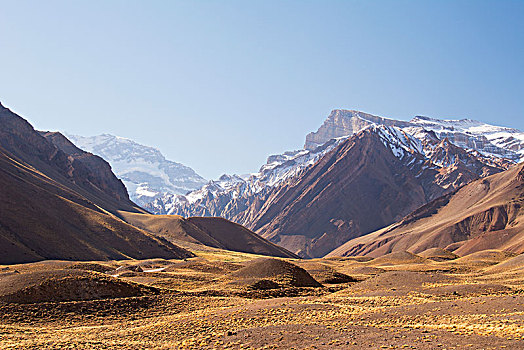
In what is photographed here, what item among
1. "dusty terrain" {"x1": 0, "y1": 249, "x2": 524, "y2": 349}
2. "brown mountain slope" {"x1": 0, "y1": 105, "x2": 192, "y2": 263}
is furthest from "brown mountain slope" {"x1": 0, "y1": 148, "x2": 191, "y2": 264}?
"dusty terrain" {"x1": 0, "y1": 249, "x2": 524, "y2": 349}

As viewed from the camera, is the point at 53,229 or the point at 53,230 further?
the point at 53,229

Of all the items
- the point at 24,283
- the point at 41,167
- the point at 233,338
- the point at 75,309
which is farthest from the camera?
the point at 41,167

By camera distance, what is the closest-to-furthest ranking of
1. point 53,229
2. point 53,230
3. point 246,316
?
1. point 246,316
2. point 53,230
3. point 53,229

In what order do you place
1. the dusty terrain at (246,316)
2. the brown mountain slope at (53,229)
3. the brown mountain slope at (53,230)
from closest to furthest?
the dusty terrain at (246,316), the brown mountain slope at (53,230), the brown mountain slope at (53,229)

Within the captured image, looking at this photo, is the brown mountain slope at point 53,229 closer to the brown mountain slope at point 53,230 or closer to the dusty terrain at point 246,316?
the brown mountain slope at point 53,230

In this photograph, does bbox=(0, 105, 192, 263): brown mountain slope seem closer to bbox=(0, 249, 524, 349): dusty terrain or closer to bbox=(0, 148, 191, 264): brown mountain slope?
bbox=(0, 148, 191, 264): brown mountain slope

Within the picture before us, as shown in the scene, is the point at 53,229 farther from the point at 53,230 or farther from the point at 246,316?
the point at 246,316

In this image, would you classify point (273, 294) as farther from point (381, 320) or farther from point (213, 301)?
point (381, 320)

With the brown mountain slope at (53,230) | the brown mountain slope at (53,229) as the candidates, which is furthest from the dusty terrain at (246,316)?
the brown mountain slope at (53,229)

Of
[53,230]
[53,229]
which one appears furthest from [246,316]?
[53,229]

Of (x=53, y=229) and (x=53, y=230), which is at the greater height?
(x=53, y=229)

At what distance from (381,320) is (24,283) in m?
29.0

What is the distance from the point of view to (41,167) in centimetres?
17725

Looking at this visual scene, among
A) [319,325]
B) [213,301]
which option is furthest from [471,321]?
[213,301]
